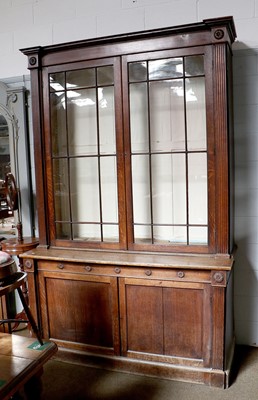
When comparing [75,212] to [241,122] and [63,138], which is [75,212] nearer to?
[63,138]

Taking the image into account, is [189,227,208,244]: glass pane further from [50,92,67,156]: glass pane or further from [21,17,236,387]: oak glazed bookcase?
[50,92,67,156]: glass pane

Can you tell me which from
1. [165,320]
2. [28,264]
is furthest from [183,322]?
[28,264]

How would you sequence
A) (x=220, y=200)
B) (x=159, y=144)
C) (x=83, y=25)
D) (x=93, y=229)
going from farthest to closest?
1. (x=83, y=25)
2. (x=93, y=229)
3. (x=159, y=144)
4. (x=220, y=200)

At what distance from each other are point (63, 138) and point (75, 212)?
61cm

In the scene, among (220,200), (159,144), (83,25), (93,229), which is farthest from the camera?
(83,25)

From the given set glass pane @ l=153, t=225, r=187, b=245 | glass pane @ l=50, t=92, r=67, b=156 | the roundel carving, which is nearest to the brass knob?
glass pane @ l=50, t=92, r=67, b=156

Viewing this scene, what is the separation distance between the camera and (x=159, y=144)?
2777 mm

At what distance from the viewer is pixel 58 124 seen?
2984 millimetres

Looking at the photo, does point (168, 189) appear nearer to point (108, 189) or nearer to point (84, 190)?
point (108, 189)

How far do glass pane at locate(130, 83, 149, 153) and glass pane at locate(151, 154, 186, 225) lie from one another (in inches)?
5.6

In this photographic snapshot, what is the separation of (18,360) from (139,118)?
1813 mm

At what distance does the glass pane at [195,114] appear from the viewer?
2621 millimetres

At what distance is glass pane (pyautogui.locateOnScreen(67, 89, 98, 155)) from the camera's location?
294 centimetres

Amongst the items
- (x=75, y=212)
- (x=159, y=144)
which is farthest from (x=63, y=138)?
(x=159, y=144)
